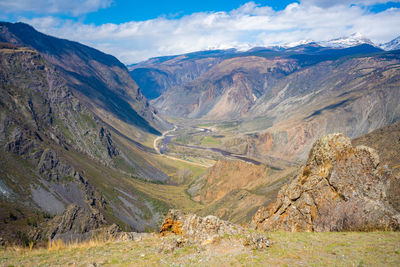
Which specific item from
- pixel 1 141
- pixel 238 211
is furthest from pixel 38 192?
pixel 238 211

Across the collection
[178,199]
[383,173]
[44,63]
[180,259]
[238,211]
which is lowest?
[178,199]

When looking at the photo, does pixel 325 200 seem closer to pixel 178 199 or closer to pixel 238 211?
pixel 238 211

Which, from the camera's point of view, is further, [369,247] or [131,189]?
[131,189]

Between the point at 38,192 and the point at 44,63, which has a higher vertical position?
the point at 44,63

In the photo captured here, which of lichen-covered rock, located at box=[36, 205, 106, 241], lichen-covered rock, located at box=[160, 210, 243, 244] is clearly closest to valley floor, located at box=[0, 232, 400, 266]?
lichen-covered rock, located at box=[160, 210, 243, 244]

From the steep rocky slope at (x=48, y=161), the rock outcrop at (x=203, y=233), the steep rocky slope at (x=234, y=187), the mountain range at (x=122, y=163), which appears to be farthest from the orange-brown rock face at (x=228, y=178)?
the rock outcrop at (x=203, y=233)

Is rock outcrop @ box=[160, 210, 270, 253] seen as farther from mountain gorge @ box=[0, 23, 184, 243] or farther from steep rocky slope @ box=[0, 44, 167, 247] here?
steep rocky slope @ box=[0, 44, 167, 247]

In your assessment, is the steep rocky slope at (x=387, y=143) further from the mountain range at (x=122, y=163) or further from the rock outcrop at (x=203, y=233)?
the rock outcrop at (x=203, y=233)
